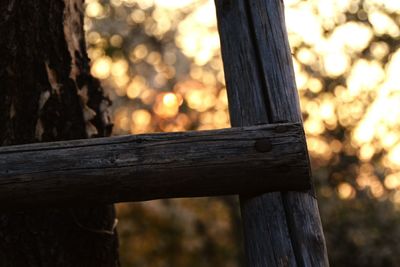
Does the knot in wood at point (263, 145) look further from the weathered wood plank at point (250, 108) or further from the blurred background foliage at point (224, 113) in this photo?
the blurred background foliage at point (224, 113)

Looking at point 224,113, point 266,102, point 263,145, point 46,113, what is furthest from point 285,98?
point 224,113

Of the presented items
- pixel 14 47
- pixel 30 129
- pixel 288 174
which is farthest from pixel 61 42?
pixel 288 174

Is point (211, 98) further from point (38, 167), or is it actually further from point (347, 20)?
point (38, 167)

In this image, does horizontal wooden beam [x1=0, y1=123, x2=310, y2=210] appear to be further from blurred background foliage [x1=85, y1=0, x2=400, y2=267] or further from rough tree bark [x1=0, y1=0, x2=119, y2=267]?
blurred background foliage [x1=85, y1=0, x2=400, y2=267]

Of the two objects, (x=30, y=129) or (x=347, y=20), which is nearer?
(x=30, y=129)

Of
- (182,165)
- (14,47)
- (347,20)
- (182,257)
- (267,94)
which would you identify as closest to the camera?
(182,165)

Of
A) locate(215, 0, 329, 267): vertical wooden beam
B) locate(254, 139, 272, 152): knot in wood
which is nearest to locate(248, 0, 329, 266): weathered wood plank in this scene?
locate(215, 0, 329, 267): vertical wooden beam

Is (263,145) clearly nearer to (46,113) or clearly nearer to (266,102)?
(266,102)

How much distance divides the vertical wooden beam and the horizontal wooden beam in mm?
78

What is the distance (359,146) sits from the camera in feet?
26.6

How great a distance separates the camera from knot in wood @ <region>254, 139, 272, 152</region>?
1.74 metres

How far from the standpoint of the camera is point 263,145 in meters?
1.74

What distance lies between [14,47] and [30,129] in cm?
28

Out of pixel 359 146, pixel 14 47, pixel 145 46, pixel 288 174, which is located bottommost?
pixel 288 174
